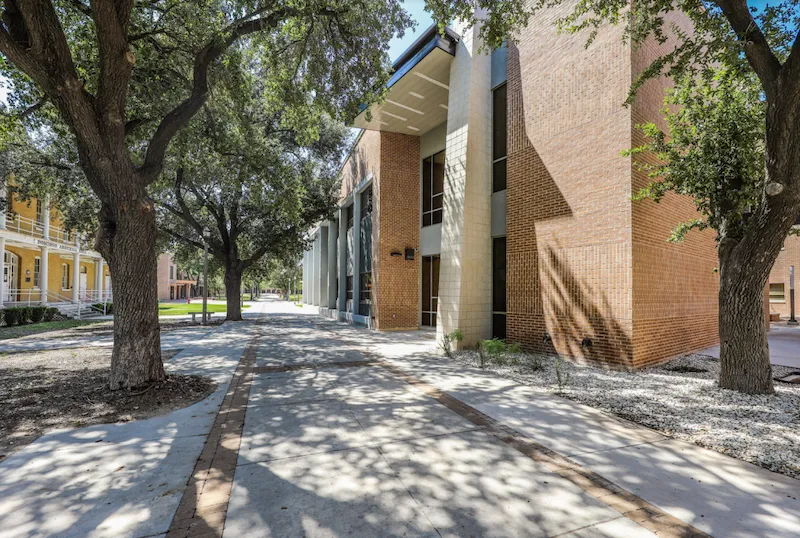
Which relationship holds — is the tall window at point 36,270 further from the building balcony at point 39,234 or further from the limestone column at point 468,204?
the limestone column at point 468,204

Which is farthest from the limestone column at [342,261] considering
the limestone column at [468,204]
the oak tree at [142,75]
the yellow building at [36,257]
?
the yellow building at [36,257]

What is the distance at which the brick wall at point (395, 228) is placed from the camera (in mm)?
15258

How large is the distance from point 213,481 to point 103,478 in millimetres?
982

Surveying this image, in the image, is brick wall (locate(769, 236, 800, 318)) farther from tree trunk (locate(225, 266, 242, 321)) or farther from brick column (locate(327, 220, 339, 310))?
tree trunk (locate(225, 266, 242, 321))

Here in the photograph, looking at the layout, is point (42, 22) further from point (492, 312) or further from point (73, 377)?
point (492, 312)

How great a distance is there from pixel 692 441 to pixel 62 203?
20824mm

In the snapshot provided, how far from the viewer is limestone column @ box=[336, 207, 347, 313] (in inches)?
840

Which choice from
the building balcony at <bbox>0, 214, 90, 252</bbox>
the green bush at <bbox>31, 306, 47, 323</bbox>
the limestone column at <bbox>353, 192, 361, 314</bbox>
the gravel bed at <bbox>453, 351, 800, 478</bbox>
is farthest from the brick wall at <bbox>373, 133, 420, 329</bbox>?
the green bush at <bbox>31, 306, 47, 323</bbox>

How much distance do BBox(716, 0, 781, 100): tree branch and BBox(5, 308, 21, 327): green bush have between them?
24.8 meters

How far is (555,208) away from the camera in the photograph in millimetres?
8656

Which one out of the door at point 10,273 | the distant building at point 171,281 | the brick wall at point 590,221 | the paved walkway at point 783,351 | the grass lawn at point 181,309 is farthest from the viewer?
the distant building at point 171,281

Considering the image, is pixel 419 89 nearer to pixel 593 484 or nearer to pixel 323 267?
pixel 593 484

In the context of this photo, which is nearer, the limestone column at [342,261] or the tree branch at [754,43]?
the tree branch at [754,43]

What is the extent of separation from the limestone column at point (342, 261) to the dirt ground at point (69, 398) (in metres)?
14.0
